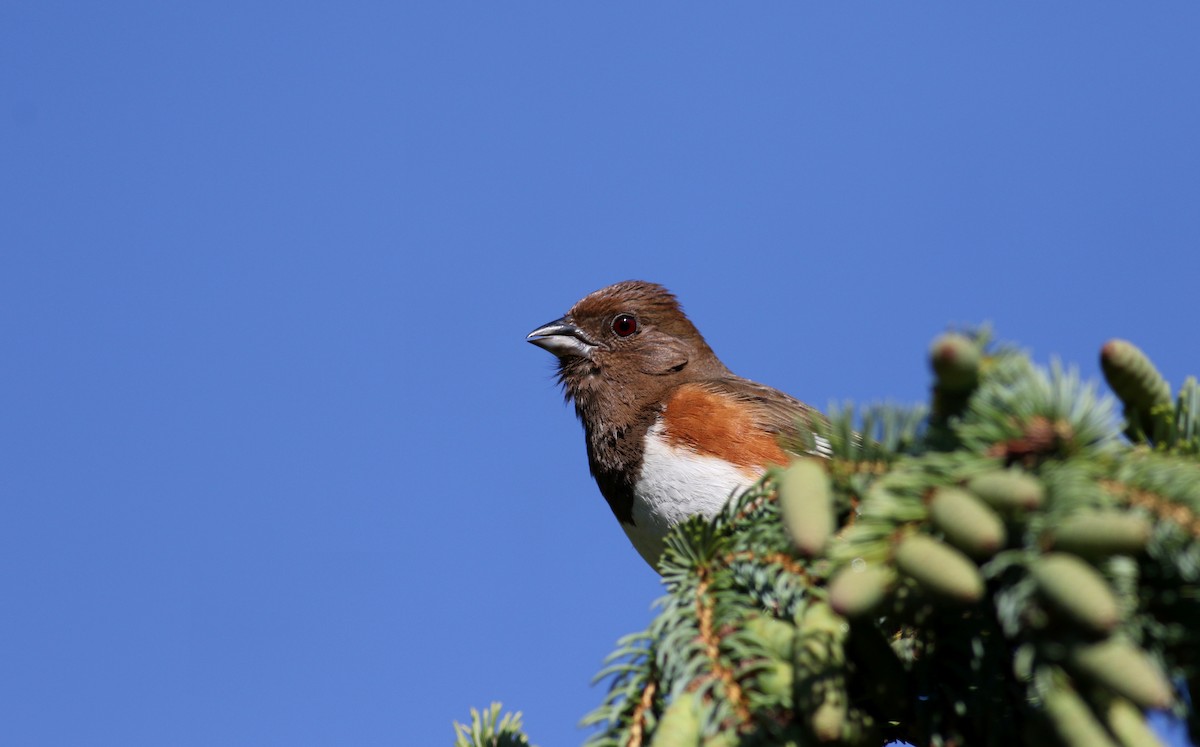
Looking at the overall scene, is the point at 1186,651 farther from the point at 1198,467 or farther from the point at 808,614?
the point at 808,614

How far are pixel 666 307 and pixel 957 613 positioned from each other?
13.1 feet

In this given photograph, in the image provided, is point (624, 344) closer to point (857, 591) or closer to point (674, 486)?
point (674, 486)

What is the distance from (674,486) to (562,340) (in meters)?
1.29

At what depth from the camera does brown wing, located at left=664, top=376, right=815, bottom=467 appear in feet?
13.1

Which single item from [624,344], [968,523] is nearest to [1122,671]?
[968,523]

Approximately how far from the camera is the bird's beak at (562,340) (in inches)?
197

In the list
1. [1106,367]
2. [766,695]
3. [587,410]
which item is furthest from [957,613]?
[587,410]

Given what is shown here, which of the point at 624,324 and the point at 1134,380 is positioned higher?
the point at 624,324

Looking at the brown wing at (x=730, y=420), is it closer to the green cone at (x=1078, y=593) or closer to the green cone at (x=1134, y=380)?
the green cone at (x=1134, y=380)

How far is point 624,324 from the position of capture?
5.09 metres

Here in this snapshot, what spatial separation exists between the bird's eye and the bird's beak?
0.48 ft

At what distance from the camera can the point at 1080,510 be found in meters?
1.04

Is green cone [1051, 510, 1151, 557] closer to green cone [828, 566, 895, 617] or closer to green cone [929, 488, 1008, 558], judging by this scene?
green cone [929, 488, 1008, 558]

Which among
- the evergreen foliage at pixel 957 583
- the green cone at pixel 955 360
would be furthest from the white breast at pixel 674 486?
the green cone at pixel 955 360
